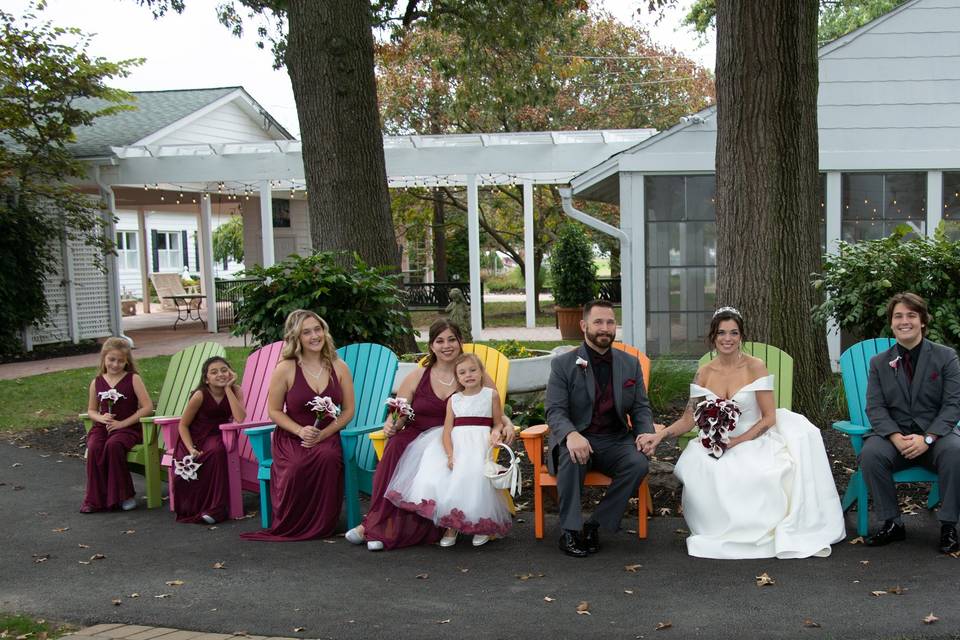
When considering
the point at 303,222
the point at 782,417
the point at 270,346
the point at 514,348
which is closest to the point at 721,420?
the point at 782,417

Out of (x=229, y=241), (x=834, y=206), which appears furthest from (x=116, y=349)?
(x=229, y=241)

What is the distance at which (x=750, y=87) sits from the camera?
6633 millimetres

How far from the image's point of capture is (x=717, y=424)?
5039 millimetres

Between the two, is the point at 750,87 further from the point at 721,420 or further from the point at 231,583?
the point at 231,583

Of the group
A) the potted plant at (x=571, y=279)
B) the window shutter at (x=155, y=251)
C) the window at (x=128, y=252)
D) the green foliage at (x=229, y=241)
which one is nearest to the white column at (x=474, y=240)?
the potted plant at (x=571, y=279)

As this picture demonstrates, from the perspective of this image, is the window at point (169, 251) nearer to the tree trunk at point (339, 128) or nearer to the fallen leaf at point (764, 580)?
the tree trunk at point (339, 128)

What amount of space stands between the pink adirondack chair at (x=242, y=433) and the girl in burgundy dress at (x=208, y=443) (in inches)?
2.2

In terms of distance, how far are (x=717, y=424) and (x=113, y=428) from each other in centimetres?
387

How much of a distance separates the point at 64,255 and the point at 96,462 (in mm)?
12059

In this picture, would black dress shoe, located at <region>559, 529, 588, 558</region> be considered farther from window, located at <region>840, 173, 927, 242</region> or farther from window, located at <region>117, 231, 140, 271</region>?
window, located at <region>117, 231, 140, 271</region>

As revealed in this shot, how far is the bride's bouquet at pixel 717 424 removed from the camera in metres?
5.04

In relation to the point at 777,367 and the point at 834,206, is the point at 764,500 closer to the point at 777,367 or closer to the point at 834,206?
the point at 777,367

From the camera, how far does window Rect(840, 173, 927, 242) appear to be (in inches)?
436

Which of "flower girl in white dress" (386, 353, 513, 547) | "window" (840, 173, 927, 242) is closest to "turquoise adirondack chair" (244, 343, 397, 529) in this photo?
"flower girl in white dress" (386, 353, 513, 547)
